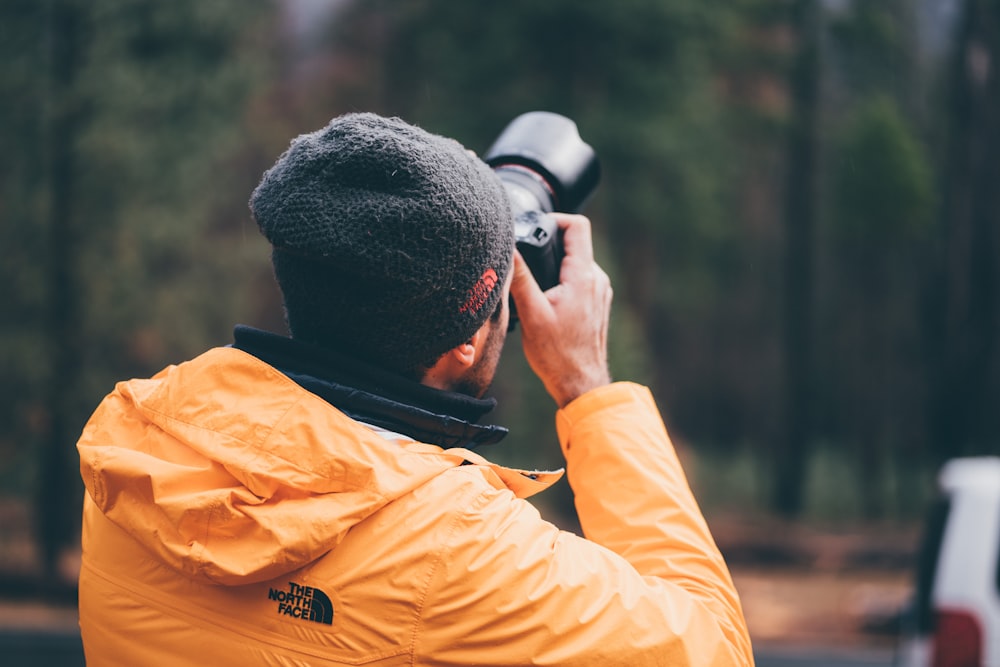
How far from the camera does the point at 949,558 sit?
157 inches

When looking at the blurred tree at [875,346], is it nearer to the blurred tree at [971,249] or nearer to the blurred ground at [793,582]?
the blurred ground at [793,582]

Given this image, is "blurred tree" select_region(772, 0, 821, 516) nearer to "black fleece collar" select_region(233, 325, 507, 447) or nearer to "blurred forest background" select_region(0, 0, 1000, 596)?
"blurred forest background" select_region(0, 0, 1000, 596)

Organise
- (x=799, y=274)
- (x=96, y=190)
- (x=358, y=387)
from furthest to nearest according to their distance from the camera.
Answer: (x=799, y=274), (x=96, y=190), (x=358, y=387)

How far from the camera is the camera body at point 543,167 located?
6.38ft

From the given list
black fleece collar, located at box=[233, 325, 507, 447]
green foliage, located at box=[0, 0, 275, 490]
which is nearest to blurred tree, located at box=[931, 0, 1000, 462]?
green foliage, located at box=[0, 0, 275, 490]

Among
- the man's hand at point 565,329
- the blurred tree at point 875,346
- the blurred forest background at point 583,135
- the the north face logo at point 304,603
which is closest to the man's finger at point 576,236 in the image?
the man's hand at point 565,329

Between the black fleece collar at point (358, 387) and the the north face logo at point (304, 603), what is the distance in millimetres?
242

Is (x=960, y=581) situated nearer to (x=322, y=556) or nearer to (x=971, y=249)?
(x=322, y=556)

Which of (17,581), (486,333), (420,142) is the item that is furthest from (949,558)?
(17,581)

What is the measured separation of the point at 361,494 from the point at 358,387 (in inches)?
7.1

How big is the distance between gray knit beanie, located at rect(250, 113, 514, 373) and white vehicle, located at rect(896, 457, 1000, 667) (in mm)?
3294

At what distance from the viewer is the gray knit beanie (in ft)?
4.11

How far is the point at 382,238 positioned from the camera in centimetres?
125

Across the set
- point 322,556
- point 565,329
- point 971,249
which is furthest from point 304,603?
point 971,249
